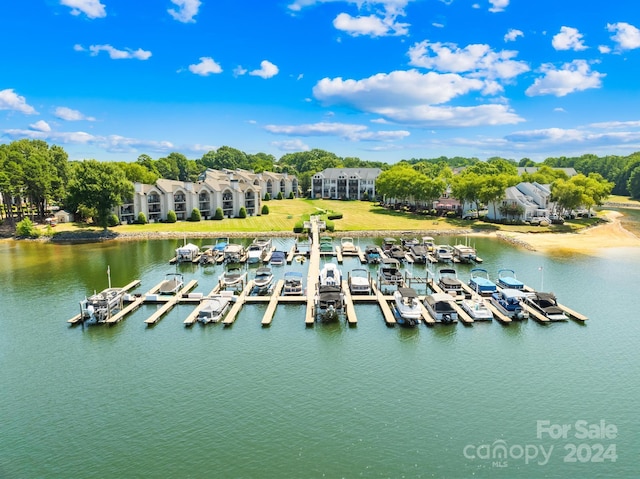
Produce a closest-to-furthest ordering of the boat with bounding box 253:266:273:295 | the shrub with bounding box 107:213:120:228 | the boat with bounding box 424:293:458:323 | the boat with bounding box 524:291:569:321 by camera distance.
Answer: the boat with bounding box 424:293:458:323 < the boat with bounding box 524:291:569:321 < the boat with bounding box 253:266:273:295 < the shrub with bounding box 107:213:120:228

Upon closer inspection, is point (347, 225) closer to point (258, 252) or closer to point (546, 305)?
point (258, 252)

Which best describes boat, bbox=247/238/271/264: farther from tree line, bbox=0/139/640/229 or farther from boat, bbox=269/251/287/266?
tree line, bbox=0/139/640/229

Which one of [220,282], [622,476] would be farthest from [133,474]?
[220,282]

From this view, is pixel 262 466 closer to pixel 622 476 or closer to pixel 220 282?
pixel 622 476

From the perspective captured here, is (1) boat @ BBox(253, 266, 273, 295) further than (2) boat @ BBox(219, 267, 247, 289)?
No

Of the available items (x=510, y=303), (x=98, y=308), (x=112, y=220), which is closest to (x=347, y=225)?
(x=112, y=220)

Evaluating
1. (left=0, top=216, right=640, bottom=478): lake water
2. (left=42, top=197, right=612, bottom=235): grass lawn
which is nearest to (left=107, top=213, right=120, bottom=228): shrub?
(left=42, top=197, right=612, bottom=235): grass lawn
